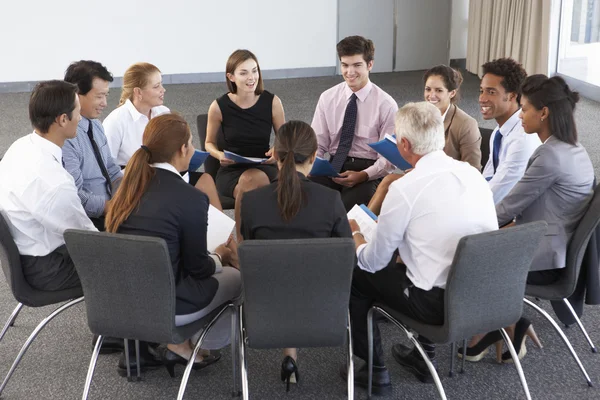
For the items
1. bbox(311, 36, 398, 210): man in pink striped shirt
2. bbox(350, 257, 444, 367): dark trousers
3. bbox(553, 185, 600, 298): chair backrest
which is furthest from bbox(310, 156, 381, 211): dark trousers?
bbox(553, 185, 600, 298): chair backrest

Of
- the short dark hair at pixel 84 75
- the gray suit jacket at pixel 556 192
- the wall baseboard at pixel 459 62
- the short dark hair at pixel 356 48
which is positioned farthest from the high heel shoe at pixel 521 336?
the wall baseboard at pixel 459 62

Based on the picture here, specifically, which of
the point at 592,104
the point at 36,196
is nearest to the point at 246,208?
the point at 36,196

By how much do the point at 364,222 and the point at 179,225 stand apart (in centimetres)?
83

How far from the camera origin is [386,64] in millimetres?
10883

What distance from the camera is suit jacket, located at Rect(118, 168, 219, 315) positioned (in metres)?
2.61

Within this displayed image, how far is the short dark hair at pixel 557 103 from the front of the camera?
3090mm

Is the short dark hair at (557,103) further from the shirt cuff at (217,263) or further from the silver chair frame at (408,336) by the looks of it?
the shirt cuff at (217,263)

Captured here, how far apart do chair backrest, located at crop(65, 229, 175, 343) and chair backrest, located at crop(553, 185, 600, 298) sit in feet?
5.23

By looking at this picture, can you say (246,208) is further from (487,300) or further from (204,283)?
(487,300)

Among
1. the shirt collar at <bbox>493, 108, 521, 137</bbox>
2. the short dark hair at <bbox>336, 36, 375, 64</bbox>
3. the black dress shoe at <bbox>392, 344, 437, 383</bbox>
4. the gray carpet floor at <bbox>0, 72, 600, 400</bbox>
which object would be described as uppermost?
the short dark hair at <bbox>336, 36, 375, 64</bbox>

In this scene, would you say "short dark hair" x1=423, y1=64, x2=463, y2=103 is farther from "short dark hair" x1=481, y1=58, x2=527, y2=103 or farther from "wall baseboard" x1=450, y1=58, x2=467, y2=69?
"wall baseboard" x1=450, y1=58, x2=467, y2=69

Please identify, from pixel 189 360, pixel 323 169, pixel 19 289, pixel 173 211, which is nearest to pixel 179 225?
pixel 173 211

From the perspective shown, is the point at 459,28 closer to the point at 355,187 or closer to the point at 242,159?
the point at 355,187

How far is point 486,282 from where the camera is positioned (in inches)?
99.3
